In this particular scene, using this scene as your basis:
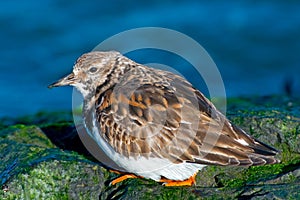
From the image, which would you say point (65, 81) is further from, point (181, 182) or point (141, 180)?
point (181, 182)

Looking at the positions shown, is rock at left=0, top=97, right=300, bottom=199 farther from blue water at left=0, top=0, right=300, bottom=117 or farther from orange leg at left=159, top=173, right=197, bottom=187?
blue water at left=0, top=0, right=300, bottom=117

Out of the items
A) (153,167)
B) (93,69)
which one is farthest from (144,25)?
(153,167)

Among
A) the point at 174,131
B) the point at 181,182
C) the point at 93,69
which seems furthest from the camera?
the point at 93,69

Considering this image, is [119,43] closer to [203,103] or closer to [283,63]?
[283,63]

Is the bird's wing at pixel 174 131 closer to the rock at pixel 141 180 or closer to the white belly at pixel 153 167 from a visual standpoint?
the white belly at pixel 153 167

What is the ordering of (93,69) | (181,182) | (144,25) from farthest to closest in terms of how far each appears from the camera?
(144,25), (93,69), (181,182)

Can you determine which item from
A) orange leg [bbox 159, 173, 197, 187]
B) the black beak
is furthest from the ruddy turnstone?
the black beak

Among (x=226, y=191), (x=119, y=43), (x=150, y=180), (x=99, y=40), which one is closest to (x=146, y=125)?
(x=150, y=180)
